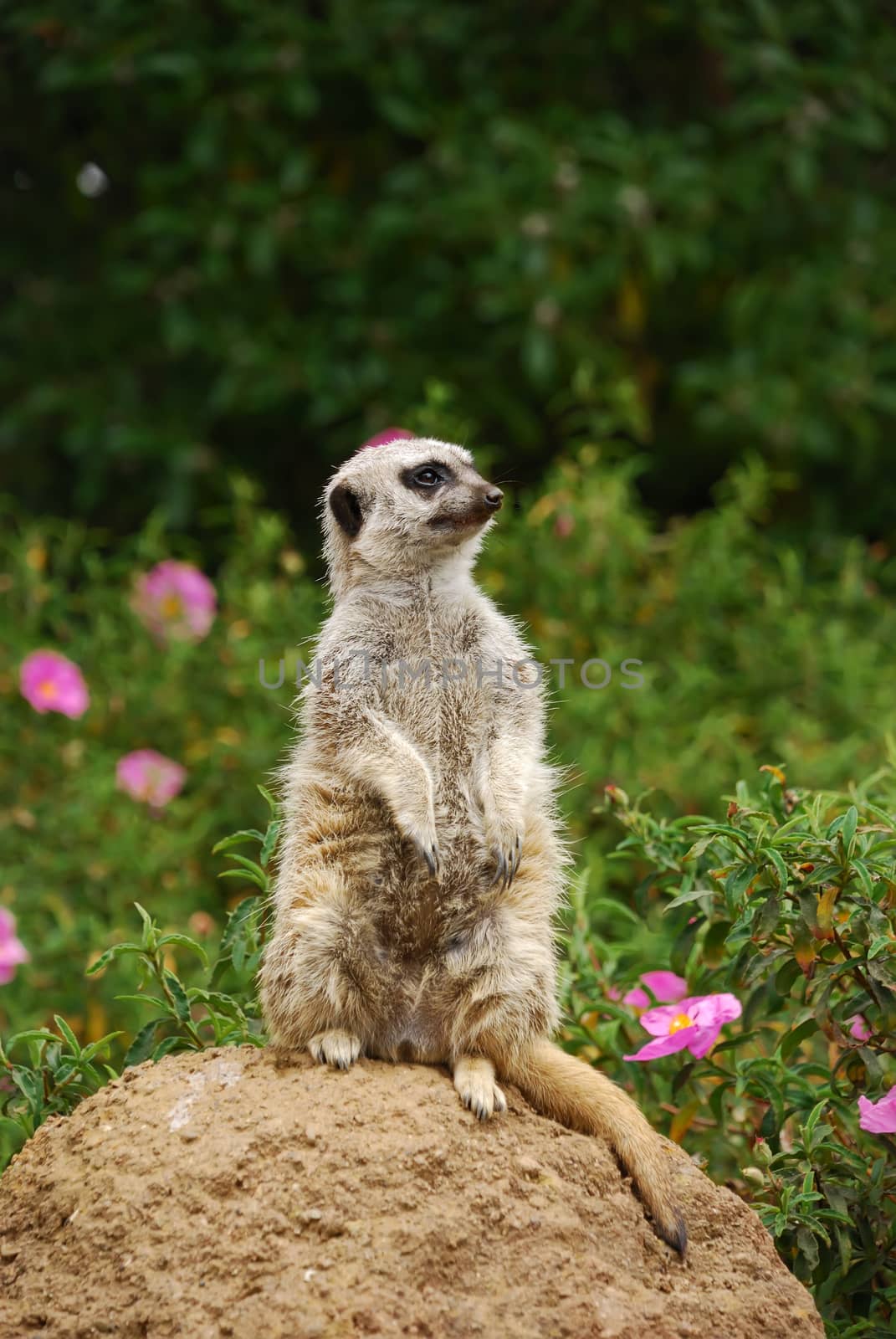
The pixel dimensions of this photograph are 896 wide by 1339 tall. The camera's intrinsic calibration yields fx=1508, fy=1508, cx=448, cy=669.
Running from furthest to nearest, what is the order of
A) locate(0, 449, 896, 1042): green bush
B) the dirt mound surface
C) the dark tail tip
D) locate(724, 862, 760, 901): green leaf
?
locate(0, 449, 896, 1042): green bush, locate(724, 862, 760, 901): green leaf, the dark tail tip, the dirt mound surface

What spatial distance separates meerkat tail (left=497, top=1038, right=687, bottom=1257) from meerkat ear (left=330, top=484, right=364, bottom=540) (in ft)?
3.46

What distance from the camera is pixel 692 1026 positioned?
8.64ft

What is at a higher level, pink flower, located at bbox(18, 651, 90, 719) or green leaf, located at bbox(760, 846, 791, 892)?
green leaf, located at bbox(760, 846, 791, 892)

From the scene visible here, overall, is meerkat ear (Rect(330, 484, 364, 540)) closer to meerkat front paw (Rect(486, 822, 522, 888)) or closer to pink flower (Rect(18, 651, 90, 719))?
meerkat front paw (Rect(486, 822, 522, 888))

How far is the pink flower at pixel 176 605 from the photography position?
5.50 metres

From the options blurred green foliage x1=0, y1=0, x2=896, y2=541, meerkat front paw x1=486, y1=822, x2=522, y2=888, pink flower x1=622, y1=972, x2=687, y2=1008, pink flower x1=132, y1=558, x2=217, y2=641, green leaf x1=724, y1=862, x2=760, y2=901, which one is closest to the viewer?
green leaf x1=724, y1=862, x2=760, y2=901

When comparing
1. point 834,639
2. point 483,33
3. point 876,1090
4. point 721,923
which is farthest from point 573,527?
point 876,1090

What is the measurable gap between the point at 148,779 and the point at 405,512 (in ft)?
6.97

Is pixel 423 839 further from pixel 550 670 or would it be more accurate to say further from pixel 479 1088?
pixel 550 670

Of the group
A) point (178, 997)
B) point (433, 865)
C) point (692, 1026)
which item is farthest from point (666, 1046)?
point (178, 997)

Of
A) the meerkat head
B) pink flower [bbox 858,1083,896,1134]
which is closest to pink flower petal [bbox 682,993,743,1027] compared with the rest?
pink flower [bbox 858,1083,896,1134]

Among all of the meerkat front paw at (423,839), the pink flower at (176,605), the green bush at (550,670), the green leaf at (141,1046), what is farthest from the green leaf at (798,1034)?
the pink flower at (176,605)

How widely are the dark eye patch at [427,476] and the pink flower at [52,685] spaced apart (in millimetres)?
2374

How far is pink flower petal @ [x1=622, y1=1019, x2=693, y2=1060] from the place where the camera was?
8.57ft
